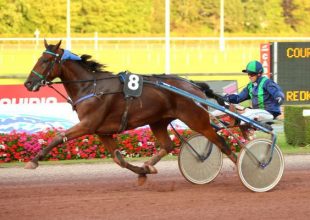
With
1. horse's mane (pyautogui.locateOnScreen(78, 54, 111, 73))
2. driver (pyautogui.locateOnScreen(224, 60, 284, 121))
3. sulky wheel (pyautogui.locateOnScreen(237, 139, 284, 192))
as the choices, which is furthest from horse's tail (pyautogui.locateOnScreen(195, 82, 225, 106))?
horse's mane (pyautogui.locateOnScreen(78, 54, 111, 73))

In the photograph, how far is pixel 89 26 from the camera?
40.7 m

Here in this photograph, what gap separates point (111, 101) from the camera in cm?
801

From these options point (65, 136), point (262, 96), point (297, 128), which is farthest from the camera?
point (297, 128)

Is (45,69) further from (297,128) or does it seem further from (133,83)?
(297,128)

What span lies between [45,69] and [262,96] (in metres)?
2.43

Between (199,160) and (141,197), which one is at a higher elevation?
(199,160)

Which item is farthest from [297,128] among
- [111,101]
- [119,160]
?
[111,101]

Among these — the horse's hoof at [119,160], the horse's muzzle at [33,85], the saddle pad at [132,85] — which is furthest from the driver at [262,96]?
the horse's muzzle at [33,85]

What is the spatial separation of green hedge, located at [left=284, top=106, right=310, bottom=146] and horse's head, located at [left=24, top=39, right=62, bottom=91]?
220 inches

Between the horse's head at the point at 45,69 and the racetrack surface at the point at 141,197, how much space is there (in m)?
1.18

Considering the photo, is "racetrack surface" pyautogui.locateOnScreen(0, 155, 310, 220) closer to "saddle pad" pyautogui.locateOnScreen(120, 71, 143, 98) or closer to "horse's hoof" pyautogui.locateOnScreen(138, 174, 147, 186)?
"horse's hoof" pyautogui.locateOnScreen(138, 174, 147, 186)

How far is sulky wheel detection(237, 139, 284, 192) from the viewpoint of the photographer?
7840 mm

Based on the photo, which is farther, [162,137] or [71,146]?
[71,146]

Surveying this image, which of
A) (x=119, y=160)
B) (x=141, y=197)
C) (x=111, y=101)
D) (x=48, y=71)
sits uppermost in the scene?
(x=48, y=71)
